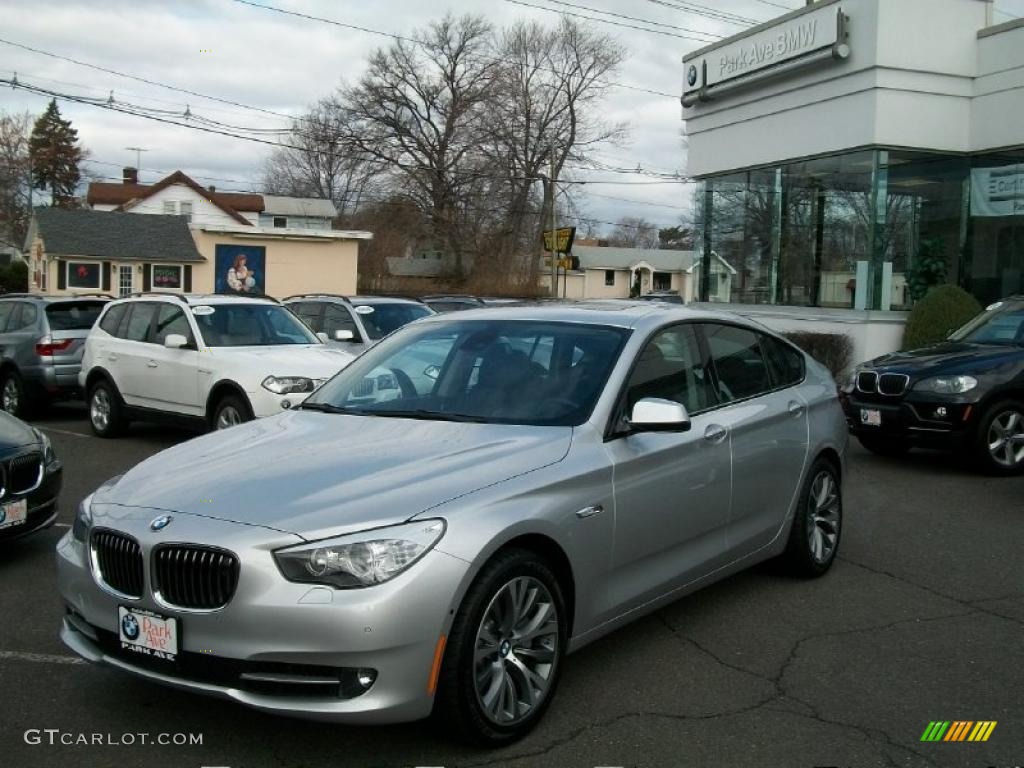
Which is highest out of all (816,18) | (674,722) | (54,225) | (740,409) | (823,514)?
(816,18)

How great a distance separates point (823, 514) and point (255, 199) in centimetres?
7708

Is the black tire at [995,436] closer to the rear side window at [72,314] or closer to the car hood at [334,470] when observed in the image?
the car hood at [334,470]

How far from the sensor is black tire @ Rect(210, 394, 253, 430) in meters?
10.7

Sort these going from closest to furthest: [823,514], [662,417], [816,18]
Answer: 1. [662,417]
2. [823,514]
3. [816,18]

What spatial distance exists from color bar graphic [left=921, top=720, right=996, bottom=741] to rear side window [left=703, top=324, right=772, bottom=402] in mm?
1921

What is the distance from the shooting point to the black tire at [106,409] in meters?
12.2

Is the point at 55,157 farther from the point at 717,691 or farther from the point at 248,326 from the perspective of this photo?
the point at 717,691

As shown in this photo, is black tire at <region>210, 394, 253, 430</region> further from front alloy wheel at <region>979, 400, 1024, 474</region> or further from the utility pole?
the utility pole

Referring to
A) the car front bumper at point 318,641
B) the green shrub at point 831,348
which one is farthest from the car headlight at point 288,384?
the green shrub at point 831,348

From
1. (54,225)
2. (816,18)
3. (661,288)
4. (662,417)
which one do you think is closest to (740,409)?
(662,417)

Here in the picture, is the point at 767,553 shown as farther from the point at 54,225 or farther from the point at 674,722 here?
the point at 54,225

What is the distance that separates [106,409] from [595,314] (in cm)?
876

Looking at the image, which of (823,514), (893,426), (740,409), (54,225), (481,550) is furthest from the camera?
(54,225)

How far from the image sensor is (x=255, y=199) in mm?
79062
